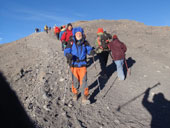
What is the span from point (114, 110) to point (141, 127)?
3.52 feet

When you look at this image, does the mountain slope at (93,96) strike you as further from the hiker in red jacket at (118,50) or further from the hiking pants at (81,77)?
the hiker in red jacket at (118,50)

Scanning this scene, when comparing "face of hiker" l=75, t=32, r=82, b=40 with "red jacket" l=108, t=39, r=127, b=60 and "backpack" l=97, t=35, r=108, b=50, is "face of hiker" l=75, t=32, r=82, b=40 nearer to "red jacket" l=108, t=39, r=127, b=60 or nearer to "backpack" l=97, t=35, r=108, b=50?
"backpack" l=97, t=35, r=108, b=50

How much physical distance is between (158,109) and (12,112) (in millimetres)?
4972

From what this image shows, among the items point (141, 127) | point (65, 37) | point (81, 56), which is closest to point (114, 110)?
point (141, 127)

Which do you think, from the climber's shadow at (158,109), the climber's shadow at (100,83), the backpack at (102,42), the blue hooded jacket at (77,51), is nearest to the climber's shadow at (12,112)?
the blue hooded jacket at (77,51)

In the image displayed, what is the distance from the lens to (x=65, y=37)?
763 centimetres

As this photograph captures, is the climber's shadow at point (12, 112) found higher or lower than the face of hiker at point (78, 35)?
lower

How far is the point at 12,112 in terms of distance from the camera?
15.4 ft

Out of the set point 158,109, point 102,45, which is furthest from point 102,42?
point 158,109

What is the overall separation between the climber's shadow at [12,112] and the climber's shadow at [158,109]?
11.9 ft

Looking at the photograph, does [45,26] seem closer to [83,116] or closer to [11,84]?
[11,84]

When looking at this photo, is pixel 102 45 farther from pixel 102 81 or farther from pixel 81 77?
pixel 81 77

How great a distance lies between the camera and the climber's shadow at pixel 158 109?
4184 mm

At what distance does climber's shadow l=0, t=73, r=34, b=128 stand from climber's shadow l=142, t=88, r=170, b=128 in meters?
3.63
